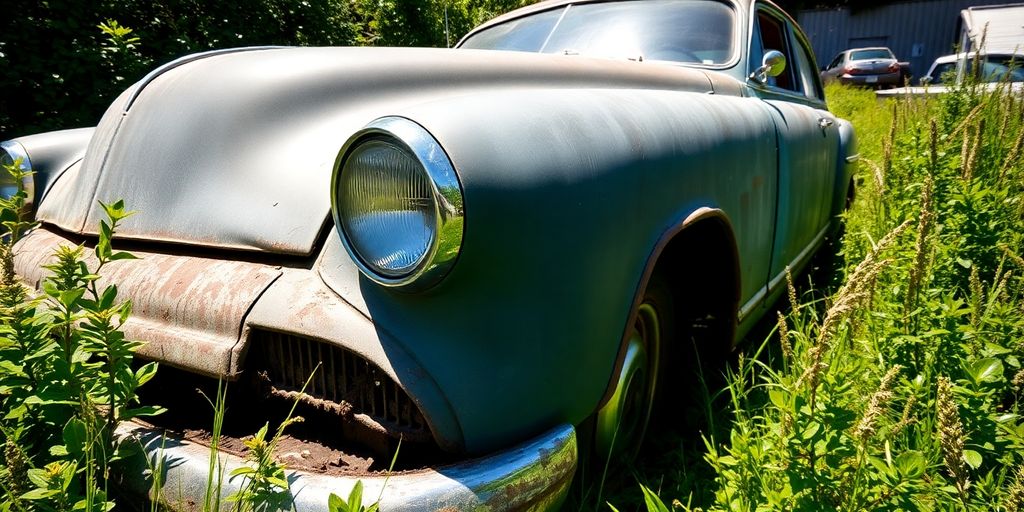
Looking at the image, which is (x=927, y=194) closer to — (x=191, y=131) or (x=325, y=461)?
(x=325, y=461)

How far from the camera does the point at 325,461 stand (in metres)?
1.12

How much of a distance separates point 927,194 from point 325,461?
169cm

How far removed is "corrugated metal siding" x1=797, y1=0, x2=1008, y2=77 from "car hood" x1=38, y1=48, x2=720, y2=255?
85.1ft

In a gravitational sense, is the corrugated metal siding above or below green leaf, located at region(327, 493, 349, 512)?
below

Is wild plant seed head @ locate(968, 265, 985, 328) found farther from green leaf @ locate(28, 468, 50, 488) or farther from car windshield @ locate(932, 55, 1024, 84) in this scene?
car windshield @ locate(932, 55, 1024, 84)

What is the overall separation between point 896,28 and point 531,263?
2874 cm

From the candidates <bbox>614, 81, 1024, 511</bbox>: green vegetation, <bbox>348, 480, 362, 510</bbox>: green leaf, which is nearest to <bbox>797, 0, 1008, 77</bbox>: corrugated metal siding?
<bbox>614, 81, 1024, 511</bbox>: green vegetation

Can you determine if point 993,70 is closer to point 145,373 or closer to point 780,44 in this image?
point 780,44

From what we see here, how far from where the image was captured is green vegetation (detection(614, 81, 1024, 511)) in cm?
120

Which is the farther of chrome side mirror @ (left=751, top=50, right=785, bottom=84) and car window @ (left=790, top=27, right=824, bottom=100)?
car window @ (left=790, top=27, right=824, bottom=100)

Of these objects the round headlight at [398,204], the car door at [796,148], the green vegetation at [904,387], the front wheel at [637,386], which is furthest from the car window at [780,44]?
the round headlight at [398,204]

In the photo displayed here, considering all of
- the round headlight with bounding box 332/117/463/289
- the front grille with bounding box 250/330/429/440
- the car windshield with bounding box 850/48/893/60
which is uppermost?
the round headlight with bounding box 332/117/463/289

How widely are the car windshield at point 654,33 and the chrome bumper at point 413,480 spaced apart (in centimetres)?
194

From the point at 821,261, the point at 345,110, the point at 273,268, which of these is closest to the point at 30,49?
the point at 345,110
